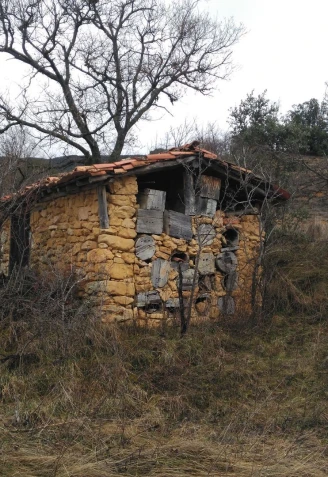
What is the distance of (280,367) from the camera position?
7.28 metres

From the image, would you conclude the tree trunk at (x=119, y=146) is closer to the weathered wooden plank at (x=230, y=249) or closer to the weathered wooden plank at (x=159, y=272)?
the weathered wooden plank at (x=230, y=249)

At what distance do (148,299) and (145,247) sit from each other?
0.77 m

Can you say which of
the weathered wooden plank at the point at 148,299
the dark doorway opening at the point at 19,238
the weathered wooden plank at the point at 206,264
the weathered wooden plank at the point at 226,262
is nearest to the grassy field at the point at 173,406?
Answer: the weathered wooden plank at the point at 148,299

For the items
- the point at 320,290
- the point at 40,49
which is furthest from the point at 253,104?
the point at 320,290

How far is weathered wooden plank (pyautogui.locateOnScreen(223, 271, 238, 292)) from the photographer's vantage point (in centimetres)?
952

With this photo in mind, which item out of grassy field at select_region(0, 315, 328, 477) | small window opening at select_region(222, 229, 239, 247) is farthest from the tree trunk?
grassy field at select_region(0, 315, 328, 477)

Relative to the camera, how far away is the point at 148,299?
8.27 metres

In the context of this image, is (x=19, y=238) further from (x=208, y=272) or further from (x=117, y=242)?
(x=208, y=272)

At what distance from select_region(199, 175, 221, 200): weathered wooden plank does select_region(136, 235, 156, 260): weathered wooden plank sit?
132 centimetres

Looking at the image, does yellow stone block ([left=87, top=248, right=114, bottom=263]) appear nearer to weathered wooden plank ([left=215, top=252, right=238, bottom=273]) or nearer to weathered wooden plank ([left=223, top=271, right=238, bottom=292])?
weathered wooden plank ([left=215, top=252, right=238, bottom=273])

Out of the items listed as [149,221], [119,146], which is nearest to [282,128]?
[119,146]

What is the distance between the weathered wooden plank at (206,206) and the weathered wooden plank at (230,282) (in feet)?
3.67

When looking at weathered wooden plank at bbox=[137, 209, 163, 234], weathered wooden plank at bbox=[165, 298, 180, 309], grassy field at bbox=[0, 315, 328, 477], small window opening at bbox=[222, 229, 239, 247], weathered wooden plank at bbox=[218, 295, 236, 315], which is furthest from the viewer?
small window opening at bbox=[222, 229, 239, 247]

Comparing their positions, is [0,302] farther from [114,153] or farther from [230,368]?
[114,153]
